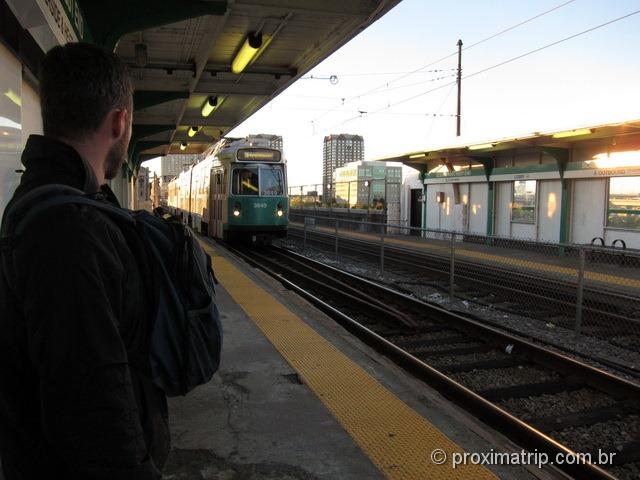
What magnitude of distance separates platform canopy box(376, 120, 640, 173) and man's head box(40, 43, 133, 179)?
13850 mm

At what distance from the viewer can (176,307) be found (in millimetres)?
1366

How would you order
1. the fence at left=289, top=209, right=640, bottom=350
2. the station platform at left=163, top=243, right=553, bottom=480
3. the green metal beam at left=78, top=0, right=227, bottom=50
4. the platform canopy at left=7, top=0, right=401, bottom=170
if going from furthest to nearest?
the fence at left=289, top=209, right=640, bottom=350, the green metal beam at left=78, top=0, right=227, bottom=50, the platform canopy at left=7, top=0, right=401, bottom=170, the station platform at left=163, top=243, right=553, bottom=480

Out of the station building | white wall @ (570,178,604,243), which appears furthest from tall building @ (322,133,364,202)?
white wall @ (570,178,604,243)

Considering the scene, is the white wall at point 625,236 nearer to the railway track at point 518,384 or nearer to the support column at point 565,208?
the support column at point 565,208

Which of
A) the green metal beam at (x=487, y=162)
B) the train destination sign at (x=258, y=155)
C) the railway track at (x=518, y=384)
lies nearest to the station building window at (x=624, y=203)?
the green metal beam at (x=487, y=162)

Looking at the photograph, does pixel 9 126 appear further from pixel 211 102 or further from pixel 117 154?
pixel 211 102

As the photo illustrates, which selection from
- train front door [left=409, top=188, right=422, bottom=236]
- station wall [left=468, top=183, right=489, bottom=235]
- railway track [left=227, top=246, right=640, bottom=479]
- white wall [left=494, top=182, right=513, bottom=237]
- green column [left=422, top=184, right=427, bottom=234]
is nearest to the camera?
railway track [left=227, top=246, right=640, bottom=479]

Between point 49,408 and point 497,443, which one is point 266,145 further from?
point 49,408

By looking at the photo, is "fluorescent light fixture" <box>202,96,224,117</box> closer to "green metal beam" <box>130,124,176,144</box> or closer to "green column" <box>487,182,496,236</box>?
"green metal beam" <box>130,124,176,144</box>

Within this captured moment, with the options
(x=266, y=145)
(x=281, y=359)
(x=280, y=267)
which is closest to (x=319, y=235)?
(x=266, y=145)

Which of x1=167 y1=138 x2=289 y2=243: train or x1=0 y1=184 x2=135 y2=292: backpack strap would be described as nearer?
x1=0 y1=184 x2=135 y2=292: backpack strap

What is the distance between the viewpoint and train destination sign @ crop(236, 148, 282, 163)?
16.4 m

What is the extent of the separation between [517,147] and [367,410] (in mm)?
15798

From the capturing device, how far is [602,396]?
514cm
